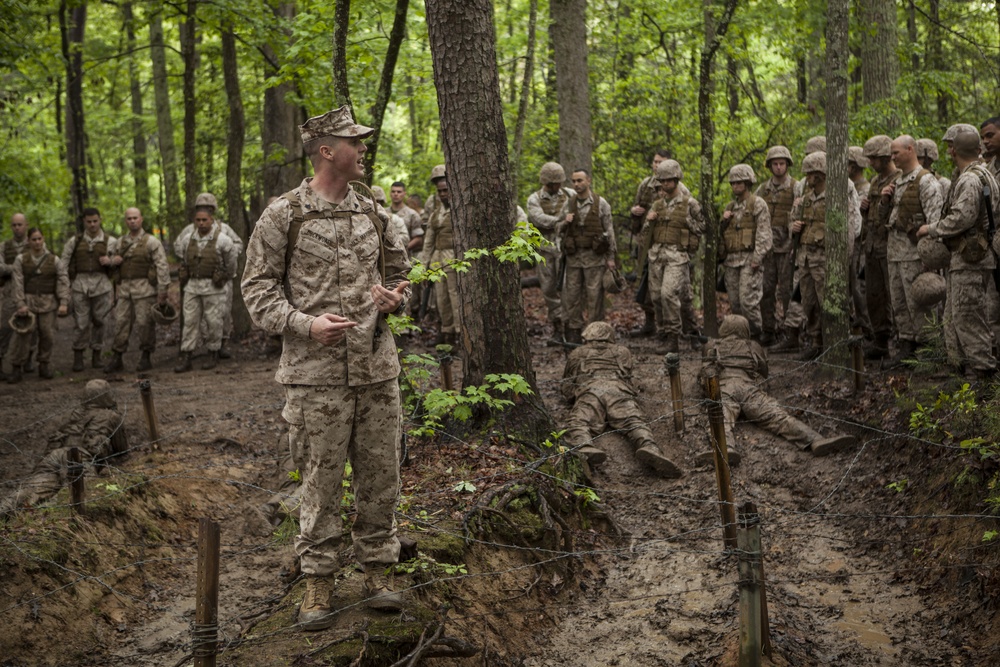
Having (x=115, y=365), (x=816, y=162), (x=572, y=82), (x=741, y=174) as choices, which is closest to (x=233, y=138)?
(x=115, y=365)

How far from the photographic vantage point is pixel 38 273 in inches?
553

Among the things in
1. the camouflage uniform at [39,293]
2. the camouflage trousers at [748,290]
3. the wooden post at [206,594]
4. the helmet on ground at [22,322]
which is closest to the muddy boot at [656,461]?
the camouflage trousers at [748,290]

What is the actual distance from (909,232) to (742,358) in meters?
2.22

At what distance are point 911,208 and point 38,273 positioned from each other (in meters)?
12.4

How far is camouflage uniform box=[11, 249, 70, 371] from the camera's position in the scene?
45.9ft

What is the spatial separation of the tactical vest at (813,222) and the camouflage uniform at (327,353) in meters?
7.73

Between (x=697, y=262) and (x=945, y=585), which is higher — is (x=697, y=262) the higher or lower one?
the higher one

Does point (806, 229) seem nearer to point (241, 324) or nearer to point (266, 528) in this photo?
point (266, 528)

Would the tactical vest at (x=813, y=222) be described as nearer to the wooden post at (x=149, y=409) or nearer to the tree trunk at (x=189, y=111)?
the wooden post at (x=149, y=409)

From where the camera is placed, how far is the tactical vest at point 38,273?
1405 cm

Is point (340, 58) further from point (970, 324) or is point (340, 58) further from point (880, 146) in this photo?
point (970, 324)

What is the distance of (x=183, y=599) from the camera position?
22.1ft

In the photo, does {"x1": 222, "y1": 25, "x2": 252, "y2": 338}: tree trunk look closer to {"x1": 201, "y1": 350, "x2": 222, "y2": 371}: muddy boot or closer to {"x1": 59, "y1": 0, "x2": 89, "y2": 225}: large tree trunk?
{"x1": 201, "y1": 350, "x2": 222, "y2": 371}: muddy boot

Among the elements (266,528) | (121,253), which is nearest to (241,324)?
(121,253)
